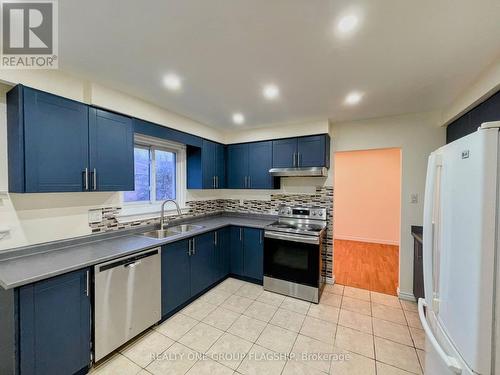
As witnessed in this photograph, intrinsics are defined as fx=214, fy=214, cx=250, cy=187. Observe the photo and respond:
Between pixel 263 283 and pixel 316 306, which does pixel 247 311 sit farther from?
pixel 316 306

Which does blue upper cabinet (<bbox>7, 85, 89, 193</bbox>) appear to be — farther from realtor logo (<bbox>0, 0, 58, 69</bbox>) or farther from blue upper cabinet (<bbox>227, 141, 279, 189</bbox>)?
blue upper cabinet (<bbox>227, 141, 279, 189</bbox>)

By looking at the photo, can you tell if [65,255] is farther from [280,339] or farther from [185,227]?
[280,339]

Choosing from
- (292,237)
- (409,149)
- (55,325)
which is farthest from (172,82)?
(409,149)

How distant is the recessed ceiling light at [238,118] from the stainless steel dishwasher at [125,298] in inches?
76.5

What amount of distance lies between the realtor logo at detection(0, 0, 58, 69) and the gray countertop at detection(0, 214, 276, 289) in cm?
141

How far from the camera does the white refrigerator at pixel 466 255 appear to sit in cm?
80

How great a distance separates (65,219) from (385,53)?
299cm

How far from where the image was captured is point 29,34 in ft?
4.44

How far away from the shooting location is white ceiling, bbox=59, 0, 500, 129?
115 centimetres

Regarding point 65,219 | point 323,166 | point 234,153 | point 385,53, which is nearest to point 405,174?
point 323,166

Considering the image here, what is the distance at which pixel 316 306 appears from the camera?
2.61 m

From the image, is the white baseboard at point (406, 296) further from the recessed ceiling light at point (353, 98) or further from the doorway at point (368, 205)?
the recessed ceiling light at point (353, 98)

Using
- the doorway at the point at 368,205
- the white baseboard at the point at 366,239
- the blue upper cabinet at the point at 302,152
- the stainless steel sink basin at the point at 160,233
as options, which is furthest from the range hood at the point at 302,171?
the white baseboard at the point at 366,239

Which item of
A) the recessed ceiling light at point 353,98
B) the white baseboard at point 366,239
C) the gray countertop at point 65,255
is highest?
the recessed ceiling light at point 353,98
